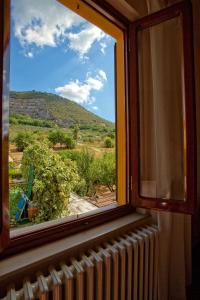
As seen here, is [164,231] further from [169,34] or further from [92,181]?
[169,34]

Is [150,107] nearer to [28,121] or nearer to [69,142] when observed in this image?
[69,142]

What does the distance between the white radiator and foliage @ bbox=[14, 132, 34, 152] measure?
0.64m

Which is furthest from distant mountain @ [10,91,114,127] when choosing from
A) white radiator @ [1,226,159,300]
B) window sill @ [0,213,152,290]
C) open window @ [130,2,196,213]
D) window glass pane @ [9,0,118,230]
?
white radiator @ [1,226,159,300]

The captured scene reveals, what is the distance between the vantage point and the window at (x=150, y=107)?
132 centimetres

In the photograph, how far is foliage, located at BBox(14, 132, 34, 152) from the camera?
1120 mm

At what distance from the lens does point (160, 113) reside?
1.53m

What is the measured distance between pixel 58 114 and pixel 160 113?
0.74 m

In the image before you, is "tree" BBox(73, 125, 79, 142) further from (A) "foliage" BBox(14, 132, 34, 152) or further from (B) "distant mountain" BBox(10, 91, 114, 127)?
(A) "foliage" BBox(14, 132, 34, 152)

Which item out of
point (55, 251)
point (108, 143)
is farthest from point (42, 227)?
point (108, 143)

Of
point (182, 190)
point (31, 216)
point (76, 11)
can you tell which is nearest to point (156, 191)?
point (182, 190)

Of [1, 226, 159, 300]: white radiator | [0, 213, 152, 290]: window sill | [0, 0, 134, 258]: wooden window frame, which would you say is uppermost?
[0, 0, 134, 258]: wooden window frame

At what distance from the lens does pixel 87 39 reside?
1.52 meters

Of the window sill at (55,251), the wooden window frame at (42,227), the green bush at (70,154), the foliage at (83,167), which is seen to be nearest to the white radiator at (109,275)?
the window sill at (55,251)

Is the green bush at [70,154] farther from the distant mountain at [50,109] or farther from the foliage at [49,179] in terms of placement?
the distant mountain at [50,109]
